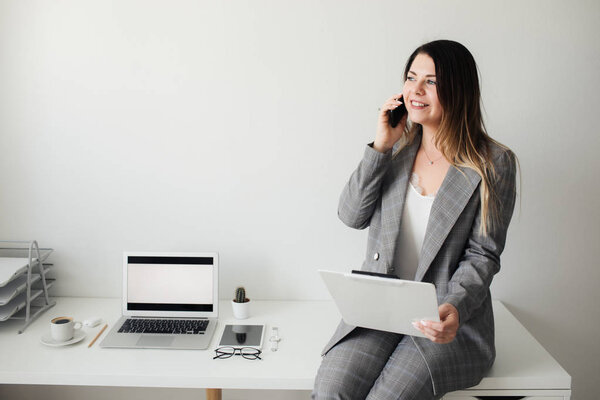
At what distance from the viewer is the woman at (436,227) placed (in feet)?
A: 4.63

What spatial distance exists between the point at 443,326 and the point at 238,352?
2.09 feet

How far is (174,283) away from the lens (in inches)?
73.1

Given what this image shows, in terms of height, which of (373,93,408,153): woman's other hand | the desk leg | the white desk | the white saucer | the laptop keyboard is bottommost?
the desk leg

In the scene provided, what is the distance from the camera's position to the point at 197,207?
2037 mm

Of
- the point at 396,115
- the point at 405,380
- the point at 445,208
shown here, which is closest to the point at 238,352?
the point at 405,380

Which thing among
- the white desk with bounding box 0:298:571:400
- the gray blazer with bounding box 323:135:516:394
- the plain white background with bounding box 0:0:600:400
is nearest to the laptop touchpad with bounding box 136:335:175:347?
the white desk with bounding box 0:298:571:400

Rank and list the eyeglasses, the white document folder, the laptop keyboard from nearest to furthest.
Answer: the white document folder, the eyeglasses, the laptop keyboard

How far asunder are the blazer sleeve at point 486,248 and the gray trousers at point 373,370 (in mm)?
195

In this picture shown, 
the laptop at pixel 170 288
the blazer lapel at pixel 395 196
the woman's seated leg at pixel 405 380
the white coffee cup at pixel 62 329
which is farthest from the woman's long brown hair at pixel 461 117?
the white coffee cup at pixel 62 329

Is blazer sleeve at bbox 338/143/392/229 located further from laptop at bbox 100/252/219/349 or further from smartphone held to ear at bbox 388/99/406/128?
laptop at bbox 100/252/219/349

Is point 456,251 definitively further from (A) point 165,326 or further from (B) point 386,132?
(A) point 165,326

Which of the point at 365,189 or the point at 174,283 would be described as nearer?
the point at 365,189

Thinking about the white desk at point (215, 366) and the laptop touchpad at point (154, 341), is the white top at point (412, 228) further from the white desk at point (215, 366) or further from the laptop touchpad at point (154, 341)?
the laptop touchpad at point (154, 341)

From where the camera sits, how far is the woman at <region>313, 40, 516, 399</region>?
1.41 m
